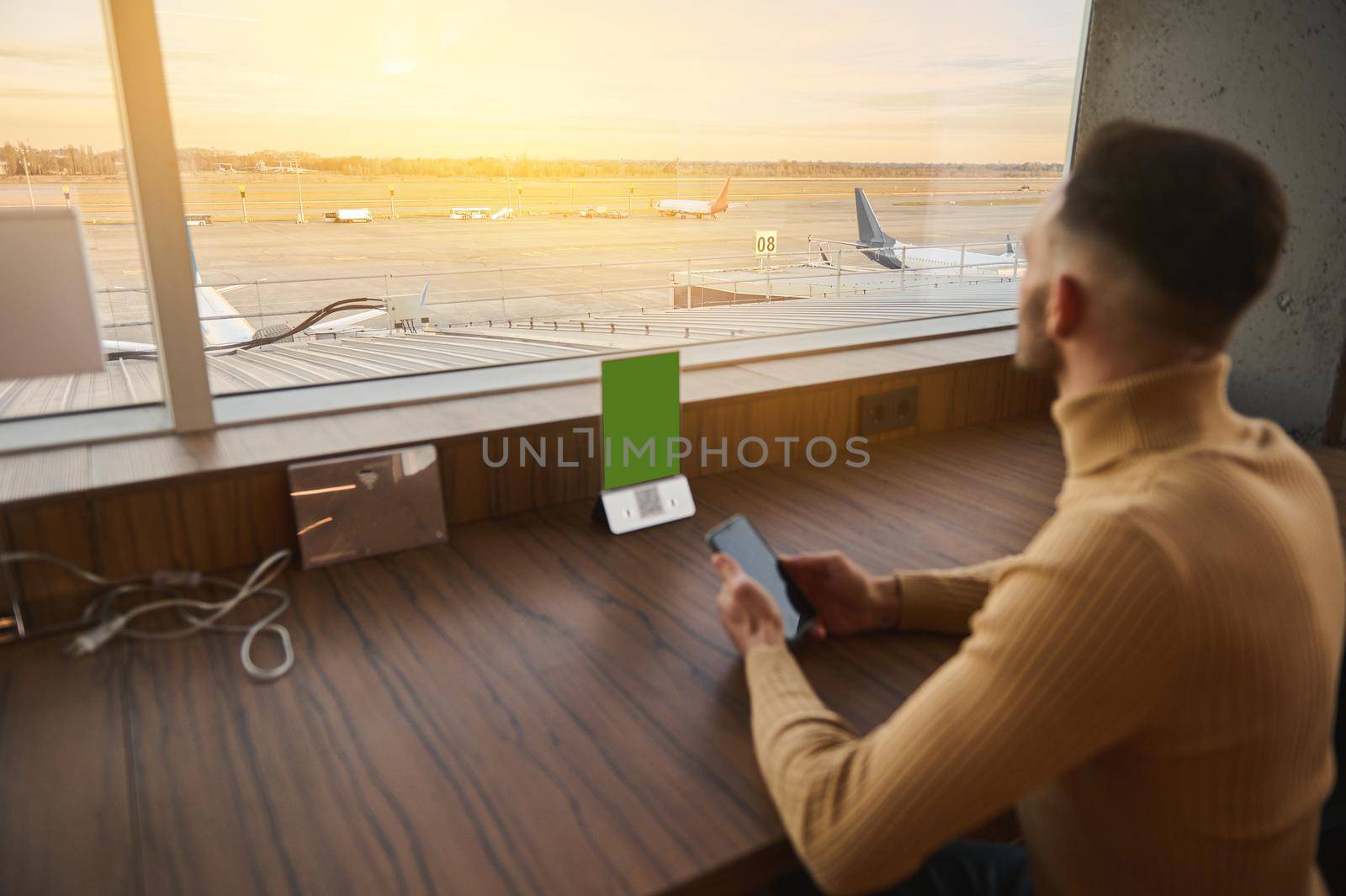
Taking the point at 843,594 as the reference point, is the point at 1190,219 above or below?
above

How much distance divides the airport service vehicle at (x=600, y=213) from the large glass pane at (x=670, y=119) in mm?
4516

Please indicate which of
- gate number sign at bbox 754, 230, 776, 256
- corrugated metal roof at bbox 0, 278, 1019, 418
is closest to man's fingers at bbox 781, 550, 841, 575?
corrugated metal roof at bbox 0, 278, 1019, 418

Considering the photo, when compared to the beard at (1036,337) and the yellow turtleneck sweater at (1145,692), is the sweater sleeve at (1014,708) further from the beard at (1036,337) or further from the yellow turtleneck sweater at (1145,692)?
the beard at (1036,337)

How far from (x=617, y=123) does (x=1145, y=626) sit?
145 inches

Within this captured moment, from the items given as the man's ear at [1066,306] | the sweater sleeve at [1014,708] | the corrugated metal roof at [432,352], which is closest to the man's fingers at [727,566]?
the sweater sleeve at [1014,708]

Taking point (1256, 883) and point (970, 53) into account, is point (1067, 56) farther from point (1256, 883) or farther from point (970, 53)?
point (1256, 883)

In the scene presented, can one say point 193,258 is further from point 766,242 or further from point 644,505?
point 766,242

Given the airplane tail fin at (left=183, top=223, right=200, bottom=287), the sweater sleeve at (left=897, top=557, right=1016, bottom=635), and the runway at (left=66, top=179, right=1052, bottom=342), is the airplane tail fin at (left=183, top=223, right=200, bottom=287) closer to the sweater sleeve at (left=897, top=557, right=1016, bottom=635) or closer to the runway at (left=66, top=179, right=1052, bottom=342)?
the runway at (left=66, top=179, right=1052, bottom=342)

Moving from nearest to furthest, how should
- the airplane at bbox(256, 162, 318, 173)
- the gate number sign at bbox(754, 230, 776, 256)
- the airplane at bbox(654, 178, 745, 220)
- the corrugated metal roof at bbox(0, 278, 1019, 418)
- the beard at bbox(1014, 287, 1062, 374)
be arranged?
the beard at bbox(1014, 287, 1062, 374), the corrugated metal roof at bbox(0, 278, 1019, 418), the airplane at bbox(256, 162, 318, 173), the gate number sign at bbox(754, 230, 776, 256), the airplane at bbox(654, 178, 745, 220)

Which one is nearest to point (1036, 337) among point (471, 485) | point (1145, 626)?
point (1145, 626)

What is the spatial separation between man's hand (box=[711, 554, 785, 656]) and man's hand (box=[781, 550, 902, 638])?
0.34 feet

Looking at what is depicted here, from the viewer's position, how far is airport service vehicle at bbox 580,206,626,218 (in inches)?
387

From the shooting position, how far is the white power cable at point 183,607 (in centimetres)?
89

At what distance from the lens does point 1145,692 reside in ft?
1.77
